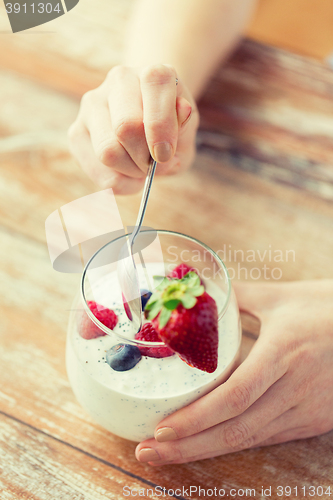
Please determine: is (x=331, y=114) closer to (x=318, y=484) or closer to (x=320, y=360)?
(x=320, y=360)

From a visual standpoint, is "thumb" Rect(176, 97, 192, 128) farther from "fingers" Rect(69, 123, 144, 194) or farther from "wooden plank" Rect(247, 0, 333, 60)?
"wooden plank" Rect(247, 0, 333, 60)

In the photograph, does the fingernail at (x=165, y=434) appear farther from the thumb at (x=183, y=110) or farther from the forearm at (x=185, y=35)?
the forearm at (x=185, y=35)

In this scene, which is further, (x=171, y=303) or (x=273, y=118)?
(x=273, y=118)

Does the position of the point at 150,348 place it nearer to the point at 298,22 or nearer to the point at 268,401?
the point at 268,401

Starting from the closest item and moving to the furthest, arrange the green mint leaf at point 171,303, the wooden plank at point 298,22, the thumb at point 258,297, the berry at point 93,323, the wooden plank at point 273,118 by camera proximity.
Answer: the green mint leaf at point 171,303, the berry at point 93,323, the thumb at point 258,297, the wooden plank at point 273,118, the wooden plank at point 298,22

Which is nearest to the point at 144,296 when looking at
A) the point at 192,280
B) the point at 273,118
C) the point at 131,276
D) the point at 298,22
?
the point at 131,276

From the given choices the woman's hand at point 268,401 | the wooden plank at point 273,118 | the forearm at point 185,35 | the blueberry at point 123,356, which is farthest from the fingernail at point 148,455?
the forearm at point 185,35
